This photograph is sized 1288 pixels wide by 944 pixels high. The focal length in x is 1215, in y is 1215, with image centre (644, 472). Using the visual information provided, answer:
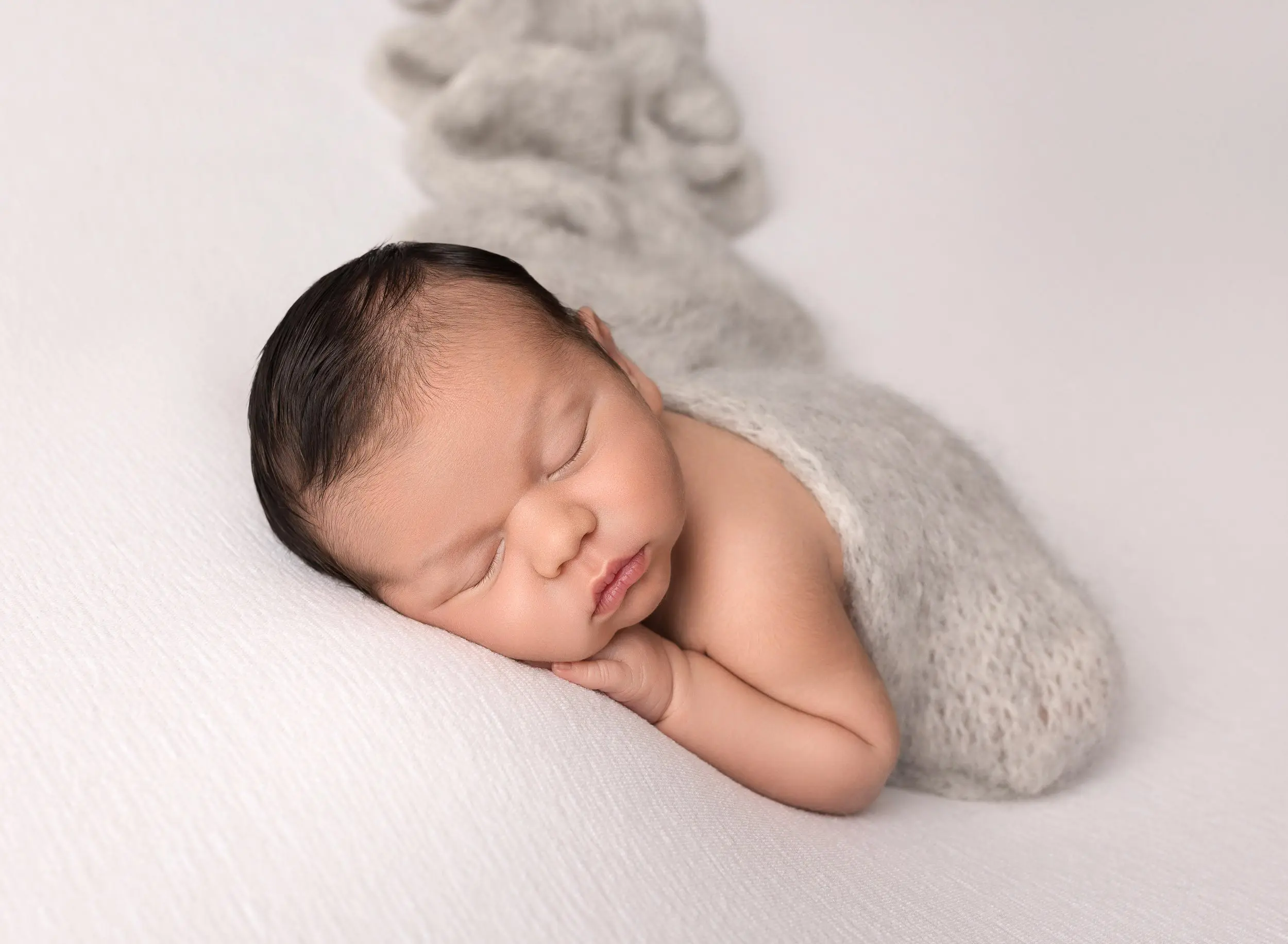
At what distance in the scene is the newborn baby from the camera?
908mm

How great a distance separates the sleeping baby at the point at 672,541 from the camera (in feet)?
2.99

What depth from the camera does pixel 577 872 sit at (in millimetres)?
718

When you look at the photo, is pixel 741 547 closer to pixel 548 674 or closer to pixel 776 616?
pixel 776 616

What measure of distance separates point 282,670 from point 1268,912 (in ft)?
2.43

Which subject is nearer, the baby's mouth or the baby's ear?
the baby's mouth

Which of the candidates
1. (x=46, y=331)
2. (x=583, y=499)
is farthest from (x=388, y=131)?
(x=583, y=499)

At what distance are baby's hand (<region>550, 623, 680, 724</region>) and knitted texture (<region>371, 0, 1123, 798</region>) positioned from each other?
0.71 feet

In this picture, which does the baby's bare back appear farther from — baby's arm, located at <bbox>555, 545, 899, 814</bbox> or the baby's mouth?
the baby's mouth

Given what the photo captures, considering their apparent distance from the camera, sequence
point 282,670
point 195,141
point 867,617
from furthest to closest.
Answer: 1. point 195,141
2. point 867,617
3. point 282,670

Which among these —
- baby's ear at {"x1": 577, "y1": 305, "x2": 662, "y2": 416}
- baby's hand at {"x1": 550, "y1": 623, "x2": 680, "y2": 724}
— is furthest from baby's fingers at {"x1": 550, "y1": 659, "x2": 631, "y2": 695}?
baby's ear at {"x1": 577, "y1": 305, "x2": 662, "y2": 416}

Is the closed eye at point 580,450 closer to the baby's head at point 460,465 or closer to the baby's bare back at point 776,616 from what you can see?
the baby's head at point 460,465

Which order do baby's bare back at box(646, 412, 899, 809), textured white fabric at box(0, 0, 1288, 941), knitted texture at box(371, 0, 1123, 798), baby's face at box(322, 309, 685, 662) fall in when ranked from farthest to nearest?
knitted texture at box(371, 0, 1123, 798)
baby's bare back at box(646, 412, 899, 809)
baby's face at box(322, 309, 685, 662)
textured white fabric at box(0, 0, 1288, 941)

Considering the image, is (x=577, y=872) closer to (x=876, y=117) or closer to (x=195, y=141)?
(x=195, y=141)

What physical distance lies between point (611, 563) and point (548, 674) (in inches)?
3.8
